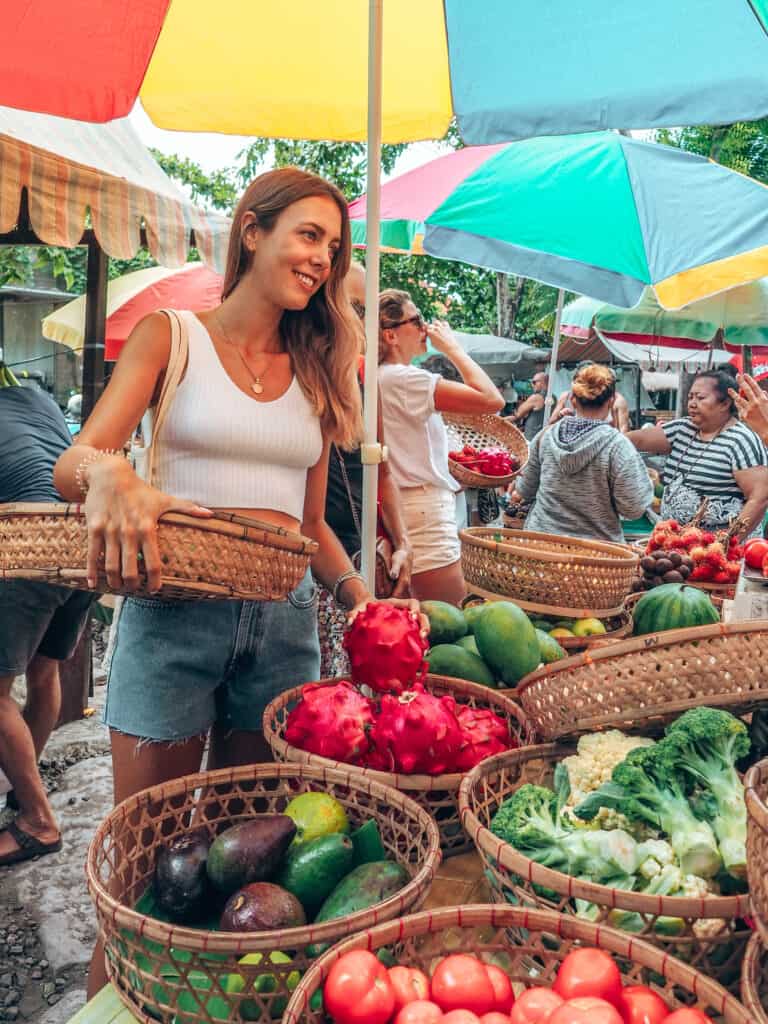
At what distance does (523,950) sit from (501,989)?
3.9 inches

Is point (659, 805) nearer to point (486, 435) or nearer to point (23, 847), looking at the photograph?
point (23, 847)

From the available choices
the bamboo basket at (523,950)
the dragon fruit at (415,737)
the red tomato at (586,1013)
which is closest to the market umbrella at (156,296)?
the dragon fruit at (415,737)

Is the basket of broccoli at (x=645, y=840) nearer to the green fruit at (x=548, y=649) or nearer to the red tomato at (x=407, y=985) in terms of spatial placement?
the red tomato at (x=407, y=985)

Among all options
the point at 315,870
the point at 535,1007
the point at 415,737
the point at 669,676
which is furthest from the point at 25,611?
the point at 535,1007

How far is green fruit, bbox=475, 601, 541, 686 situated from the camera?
90.8 inches

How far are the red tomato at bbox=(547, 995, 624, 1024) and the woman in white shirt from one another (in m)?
2.75

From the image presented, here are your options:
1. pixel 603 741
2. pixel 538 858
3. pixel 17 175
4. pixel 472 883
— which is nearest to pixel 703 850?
pixel 538 858

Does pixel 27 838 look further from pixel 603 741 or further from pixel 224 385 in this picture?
pixel 603 741

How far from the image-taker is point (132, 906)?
143 cm

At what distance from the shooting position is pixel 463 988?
1100mm

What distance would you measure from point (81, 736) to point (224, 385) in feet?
11.1

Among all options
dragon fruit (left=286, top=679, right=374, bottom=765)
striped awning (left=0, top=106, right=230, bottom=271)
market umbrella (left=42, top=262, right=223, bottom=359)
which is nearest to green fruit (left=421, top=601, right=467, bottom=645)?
dragon fruit (left=286, top=679, right=374, bottom=765)

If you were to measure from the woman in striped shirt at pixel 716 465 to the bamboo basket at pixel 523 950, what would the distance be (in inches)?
159

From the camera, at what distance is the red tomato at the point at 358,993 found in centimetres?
105
